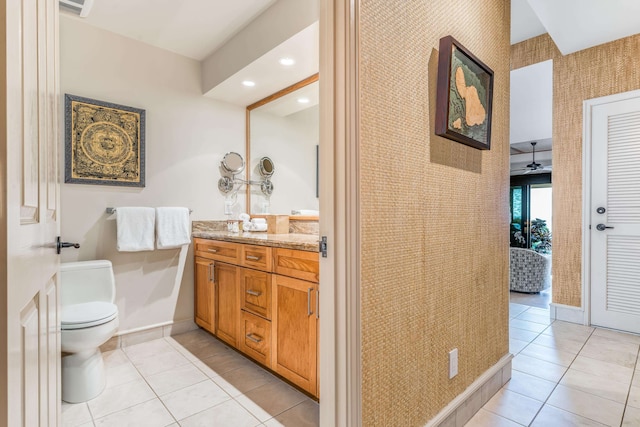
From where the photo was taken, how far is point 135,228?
97.0 inches

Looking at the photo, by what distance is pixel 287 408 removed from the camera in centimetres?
172

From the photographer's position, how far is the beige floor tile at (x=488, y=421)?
155 cm

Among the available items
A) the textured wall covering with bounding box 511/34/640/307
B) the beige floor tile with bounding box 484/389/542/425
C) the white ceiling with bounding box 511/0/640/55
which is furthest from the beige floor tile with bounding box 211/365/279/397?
the white ceiling with bounding box 511/0/640/55

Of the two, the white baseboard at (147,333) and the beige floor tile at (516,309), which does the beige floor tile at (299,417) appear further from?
the beige floor tile at (516,309)

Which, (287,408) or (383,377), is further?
(287,408)

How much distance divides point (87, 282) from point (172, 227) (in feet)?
2.24

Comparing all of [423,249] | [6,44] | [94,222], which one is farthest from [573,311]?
[94,222]

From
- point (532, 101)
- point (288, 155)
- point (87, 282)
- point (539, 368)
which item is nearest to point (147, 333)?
point (87, 282)

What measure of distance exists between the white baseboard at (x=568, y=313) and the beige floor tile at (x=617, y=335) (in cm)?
16

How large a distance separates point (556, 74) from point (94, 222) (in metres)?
4.26

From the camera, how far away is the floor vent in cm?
200

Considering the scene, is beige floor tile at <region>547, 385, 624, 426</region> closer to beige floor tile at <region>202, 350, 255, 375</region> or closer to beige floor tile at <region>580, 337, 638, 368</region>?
beige floor tile at <region>580, 337, 638, 368</region>

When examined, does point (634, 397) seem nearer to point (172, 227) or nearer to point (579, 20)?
point (579, 20)

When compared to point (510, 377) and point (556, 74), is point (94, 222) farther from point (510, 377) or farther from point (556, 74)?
point (556, 74)
